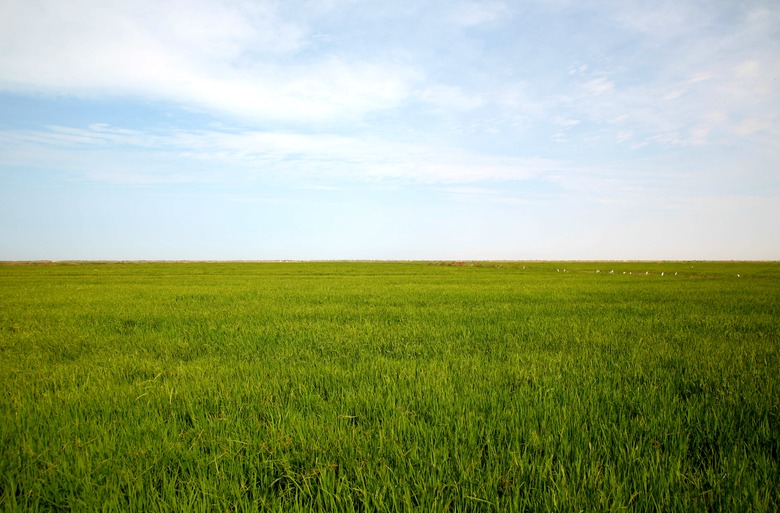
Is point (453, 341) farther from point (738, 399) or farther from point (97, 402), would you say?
point (97, 402)

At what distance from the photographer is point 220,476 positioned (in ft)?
7.89

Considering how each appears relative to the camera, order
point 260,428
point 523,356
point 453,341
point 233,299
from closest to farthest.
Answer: point 260,428 → point 523,356 → point 453,341 → point 233,299

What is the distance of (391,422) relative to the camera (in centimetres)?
296

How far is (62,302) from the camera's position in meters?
12.1

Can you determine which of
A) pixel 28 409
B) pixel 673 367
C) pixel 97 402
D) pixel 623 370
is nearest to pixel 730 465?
pixel 623 370

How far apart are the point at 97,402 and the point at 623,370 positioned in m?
5.49

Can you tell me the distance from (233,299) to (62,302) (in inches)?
195

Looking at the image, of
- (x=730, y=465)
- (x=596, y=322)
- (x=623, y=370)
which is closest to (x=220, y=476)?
(x=730, y=465)

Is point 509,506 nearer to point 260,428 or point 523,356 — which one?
point 260,428

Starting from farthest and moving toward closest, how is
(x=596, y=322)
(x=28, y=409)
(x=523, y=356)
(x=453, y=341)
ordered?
(x=596, y=322), (x=453, y=341), (x=523, y=356), (x=28, y=409)

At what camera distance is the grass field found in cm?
218

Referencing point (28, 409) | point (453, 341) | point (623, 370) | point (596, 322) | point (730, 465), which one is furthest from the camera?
point (596, 322)

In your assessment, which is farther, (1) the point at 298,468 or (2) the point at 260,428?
(2) the point at 260,428

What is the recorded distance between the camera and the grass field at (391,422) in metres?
2.18
